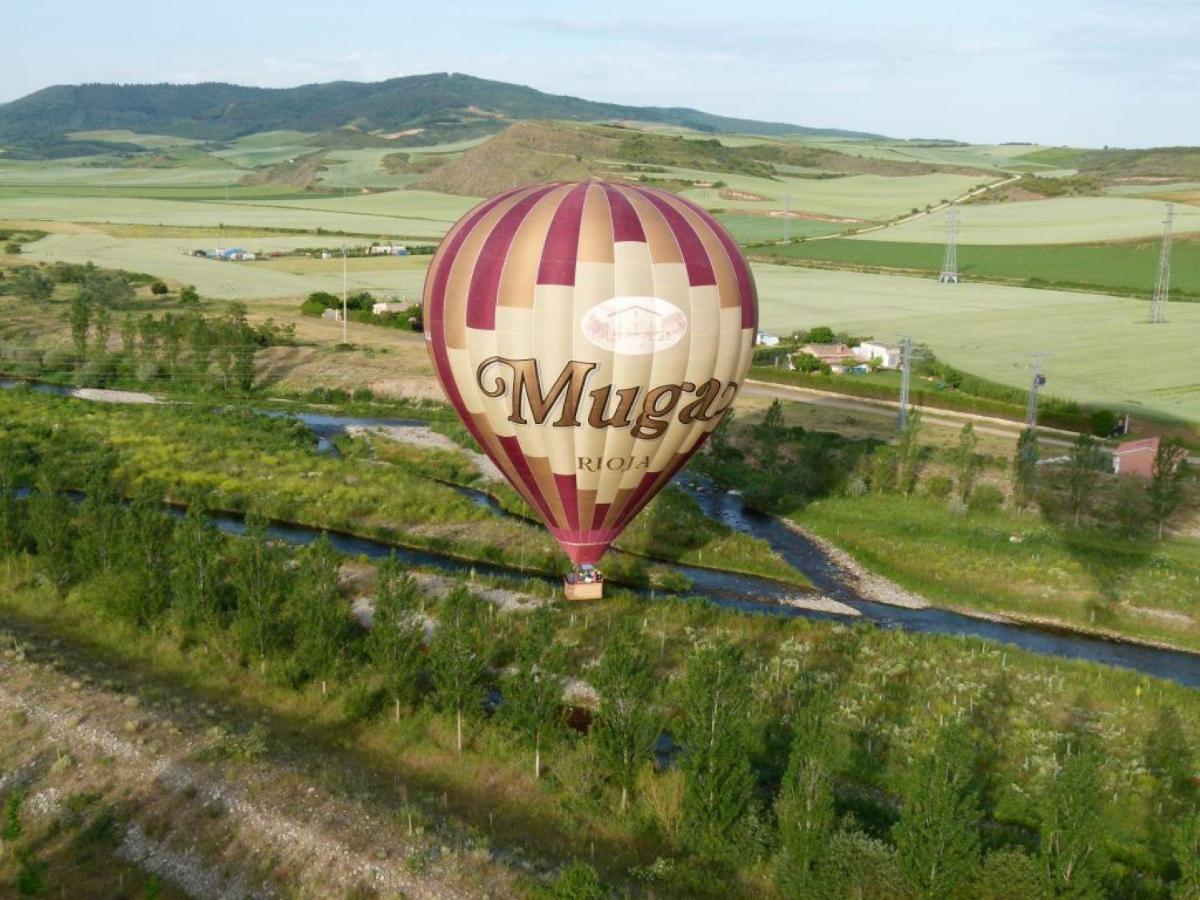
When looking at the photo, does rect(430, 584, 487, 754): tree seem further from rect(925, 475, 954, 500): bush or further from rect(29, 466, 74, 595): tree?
rect(925, 475, 954, 500): bush

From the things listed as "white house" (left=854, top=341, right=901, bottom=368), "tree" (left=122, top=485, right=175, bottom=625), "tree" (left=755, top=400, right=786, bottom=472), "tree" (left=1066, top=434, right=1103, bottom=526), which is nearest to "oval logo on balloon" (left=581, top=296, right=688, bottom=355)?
"tree" (left=122, top=485, right=175, bottom=625)

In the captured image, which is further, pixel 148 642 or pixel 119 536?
pixel 119 536

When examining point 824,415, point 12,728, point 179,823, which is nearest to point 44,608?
point 12,728

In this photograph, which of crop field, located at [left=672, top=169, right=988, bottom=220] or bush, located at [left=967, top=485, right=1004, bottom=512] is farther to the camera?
crop field, located at [left=672, top=169, right=988, bottom=220]

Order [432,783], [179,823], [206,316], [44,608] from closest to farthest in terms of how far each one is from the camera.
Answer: [179,823], [432,783], [44,608], [206,316]

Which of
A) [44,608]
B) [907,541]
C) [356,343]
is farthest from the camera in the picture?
[356,343]

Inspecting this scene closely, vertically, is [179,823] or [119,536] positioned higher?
[119,536]

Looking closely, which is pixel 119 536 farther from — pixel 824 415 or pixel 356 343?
pixel 356 343

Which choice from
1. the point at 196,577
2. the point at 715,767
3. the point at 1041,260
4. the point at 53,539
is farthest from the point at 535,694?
the point at 1041,260
